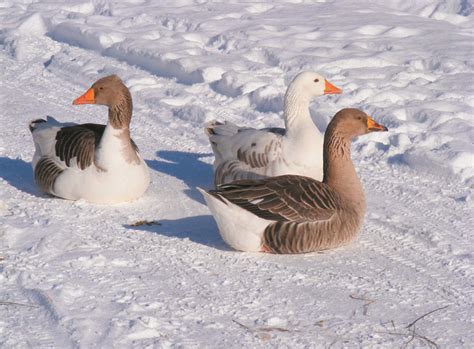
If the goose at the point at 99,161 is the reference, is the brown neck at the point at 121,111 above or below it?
above

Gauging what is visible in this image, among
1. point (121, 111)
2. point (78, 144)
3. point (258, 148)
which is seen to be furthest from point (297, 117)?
point (78, 144)

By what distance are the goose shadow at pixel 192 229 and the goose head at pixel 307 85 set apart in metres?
1.52

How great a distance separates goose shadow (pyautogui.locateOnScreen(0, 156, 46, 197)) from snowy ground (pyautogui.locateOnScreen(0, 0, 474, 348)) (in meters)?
0.03

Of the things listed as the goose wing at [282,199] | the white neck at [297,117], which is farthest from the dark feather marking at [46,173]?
the white neck at [297,117]

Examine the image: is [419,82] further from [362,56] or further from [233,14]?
[233,14]

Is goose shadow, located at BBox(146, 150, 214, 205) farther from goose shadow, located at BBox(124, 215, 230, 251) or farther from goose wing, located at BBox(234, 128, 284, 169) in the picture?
A: goose shadow, located at BBox(124, 215, 230, 251)

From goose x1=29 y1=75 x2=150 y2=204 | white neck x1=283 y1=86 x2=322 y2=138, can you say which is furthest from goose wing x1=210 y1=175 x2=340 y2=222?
goose x1=29 y1=75 x2=150 y2=204

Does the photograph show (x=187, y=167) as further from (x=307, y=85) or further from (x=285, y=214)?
(x=285, y=214)

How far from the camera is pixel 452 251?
6.78 m

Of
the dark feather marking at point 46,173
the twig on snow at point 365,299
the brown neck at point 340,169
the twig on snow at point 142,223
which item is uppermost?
the brown neck at point 340,169

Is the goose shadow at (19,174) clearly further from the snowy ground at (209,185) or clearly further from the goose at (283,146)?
the goose at (283,146)

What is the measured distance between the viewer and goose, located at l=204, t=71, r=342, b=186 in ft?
25.7

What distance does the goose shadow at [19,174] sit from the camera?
8219mm

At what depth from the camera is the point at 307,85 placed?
8.19m
